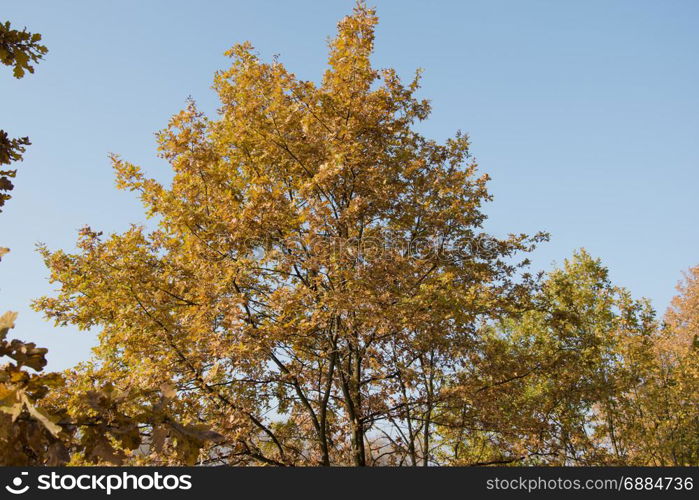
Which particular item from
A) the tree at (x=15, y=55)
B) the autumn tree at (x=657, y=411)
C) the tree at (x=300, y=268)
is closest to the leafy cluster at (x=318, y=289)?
the tree at (x=300, y=268)

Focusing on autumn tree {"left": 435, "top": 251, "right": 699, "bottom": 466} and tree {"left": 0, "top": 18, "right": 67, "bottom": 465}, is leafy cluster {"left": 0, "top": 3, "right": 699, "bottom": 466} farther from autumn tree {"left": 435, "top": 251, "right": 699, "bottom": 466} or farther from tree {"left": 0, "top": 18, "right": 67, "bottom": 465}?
tree {"left": 0, "top": 18, "right": 67, "bottom": 465}

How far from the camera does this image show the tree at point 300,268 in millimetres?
7738

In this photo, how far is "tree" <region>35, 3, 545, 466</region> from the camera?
7.74m

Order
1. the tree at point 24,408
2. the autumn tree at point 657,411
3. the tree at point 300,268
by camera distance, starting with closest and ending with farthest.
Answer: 1. the tree at point 24,408
2. the tree at point 300,268
3. the autumn tree at point 657,411

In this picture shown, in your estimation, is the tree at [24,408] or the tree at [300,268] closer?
the tree at [24,408]

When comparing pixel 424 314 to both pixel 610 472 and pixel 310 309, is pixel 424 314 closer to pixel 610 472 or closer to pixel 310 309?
pixel 310 309

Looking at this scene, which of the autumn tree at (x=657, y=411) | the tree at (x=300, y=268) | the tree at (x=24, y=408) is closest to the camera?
the tree at (x=24, y=408)

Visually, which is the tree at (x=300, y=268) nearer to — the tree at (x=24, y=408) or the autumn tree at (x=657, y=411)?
the tree at (x=24, y=408)

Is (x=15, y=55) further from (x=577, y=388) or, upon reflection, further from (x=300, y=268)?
(x=577, y=388)

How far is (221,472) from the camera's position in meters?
4.11

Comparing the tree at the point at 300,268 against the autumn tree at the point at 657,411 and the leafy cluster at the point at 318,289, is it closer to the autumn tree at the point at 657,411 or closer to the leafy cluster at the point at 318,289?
the leafy cluster at the point at 318,289

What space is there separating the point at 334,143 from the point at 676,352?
52.8ft

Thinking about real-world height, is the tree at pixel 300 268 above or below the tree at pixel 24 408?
above

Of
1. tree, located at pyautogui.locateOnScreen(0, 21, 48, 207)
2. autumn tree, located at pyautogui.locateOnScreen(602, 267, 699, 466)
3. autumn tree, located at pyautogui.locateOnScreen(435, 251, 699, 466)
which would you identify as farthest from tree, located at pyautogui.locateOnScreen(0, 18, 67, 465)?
autumn tree, located at pyautogui.locateOnScreen(602, 267, 699, 466)
